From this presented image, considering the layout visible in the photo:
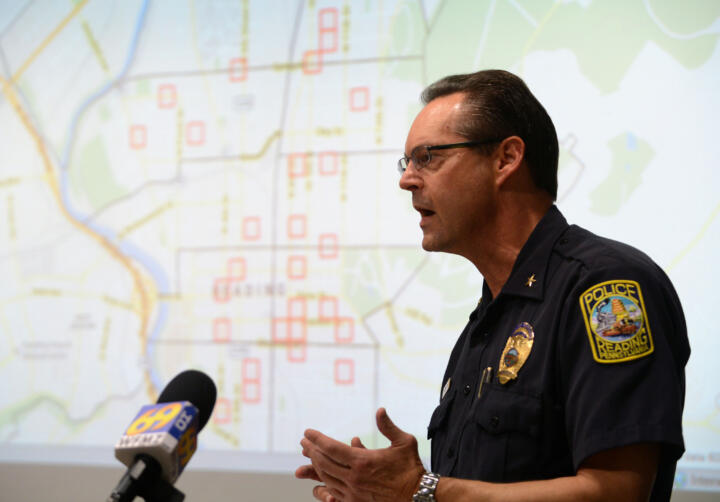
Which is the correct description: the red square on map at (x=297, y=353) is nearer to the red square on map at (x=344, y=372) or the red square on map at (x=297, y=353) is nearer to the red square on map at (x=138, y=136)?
the red square on map at (x=344, y=372)

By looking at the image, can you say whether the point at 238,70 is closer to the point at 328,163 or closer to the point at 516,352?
the point at 328,163

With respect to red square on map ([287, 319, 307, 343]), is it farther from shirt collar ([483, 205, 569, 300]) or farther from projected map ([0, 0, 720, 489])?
shirt collar ([483, 205, 569, 300])

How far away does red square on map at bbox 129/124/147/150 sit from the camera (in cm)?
291

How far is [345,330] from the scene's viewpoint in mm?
2631

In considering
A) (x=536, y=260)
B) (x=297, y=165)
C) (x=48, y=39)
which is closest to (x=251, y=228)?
(x=297, y=165)

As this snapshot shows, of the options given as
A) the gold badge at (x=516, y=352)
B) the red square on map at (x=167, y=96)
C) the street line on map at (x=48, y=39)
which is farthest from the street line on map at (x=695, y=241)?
the street line on map at (x=48, y=39)

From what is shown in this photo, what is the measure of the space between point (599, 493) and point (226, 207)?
2.05 m

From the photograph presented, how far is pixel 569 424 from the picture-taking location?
45.1 inches

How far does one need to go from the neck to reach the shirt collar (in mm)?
41

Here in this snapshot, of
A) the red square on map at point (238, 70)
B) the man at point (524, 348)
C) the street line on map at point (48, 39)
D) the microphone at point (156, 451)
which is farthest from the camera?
the street line on map at point (48, 39)

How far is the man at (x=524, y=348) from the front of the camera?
1.08 metres

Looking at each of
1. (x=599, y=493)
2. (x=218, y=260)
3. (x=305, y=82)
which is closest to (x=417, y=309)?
(x=218, y=260)

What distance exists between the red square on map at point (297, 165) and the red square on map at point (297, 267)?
1.10 feet

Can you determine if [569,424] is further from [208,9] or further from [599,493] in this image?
[208,9]
